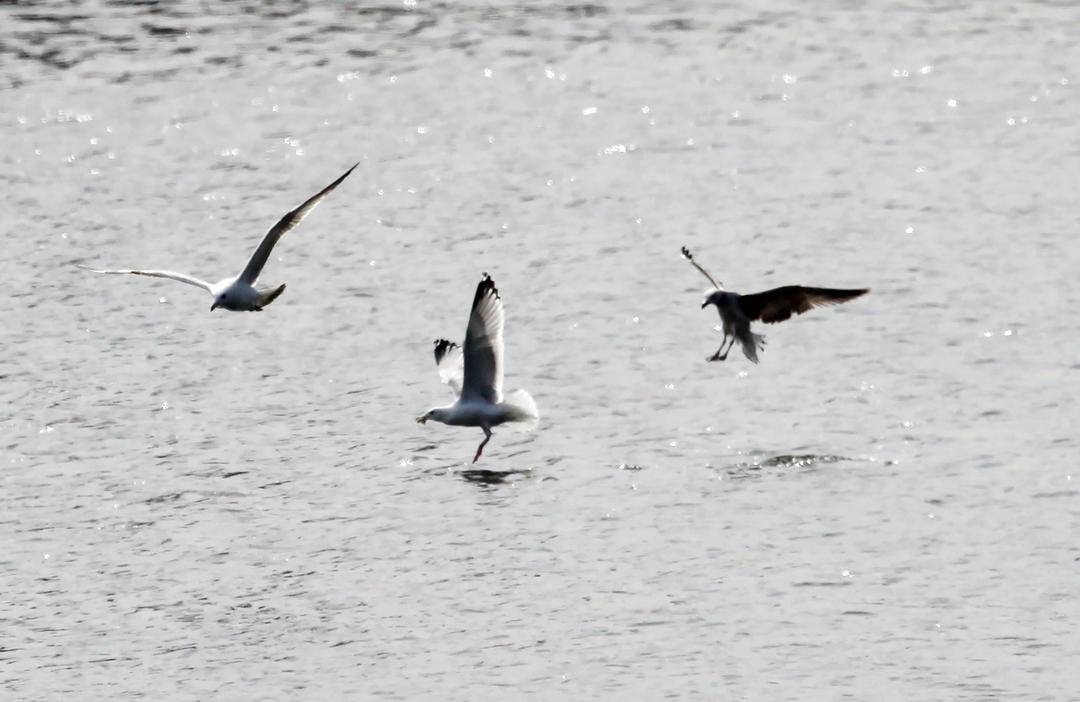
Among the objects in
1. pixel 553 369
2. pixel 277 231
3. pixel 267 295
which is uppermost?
pixel 277 231

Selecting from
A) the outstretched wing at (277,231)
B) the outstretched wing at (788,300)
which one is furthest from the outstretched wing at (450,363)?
the outstretched wing at (788,300)

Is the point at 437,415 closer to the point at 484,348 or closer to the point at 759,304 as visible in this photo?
the point at 484,348

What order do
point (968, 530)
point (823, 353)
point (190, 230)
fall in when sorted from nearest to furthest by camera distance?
point (968, 530) → point (823, 353) → point (190, 230)

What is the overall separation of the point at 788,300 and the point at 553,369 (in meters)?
7.51

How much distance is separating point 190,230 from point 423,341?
867 cm

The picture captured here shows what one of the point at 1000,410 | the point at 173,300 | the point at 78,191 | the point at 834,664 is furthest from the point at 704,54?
the point at 834,664

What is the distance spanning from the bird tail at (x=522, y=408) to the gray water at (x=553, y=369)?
4.41ft

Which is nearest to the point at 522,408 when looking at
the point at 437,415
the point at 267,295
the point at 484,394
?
the point at 484,394

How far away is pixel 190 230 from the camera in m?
39.8

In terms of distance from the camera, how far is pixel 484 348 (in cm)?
2438

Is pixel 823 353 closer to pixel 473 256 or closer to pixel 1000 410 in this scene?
pixel 1000 410

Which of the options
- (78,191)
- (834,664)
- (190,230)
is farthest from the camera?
(78,191)

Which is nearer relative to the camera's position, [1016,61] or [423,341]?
[423,341]

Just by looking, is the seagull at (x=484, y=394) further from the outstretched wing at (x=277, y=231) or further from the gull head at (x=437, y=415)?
the outstretched wing at (x=277, y=231)
